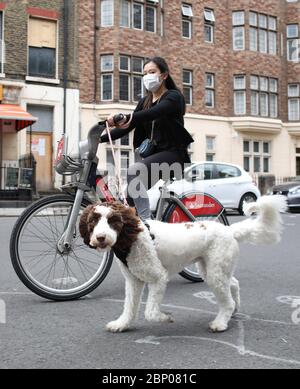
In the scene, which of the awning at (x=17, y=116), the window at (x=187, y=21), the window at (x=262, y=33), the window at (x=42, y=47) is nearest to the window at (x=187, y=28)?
the window at (x=187, y=21)

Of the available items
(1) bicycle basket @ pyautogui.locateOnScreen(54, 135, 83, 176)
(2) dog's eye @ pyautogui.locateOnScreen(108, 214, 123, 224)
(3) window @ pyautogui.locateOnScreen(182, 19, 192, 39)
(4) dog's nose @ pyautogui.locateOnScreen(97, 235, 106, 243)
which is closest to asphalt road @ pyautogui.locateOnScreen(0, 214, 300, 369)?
(4) dog's nose @ pyautogui.locateOnScreen(97, 235, 106, 243)

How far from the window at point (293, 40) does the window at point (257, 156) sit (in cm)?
553

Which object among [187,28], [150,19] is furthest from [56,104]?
[187,28]

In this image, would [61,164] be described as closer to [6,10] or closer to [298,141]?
[6,10]

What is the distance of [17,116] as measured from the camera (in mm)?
20938

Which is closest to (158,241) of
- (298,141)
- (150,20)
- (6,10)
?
(6,10)

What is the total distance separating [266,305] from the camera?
4441mm

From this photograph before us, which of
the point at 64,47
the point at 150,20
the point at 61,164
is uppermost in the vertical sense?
A: the point at 150,20

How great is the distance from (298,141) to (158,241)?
30.7 m

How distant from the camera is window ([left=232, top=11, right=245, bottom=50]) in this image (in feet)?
98.9

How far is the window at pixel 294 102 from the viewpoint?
3212 cm

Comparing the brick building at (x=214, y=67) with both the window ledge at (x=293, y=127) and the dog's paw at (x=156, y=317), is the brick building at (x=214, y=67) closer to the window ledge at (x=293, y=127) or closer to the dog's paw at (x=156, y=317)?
the window ledge at (x=293, y=127)

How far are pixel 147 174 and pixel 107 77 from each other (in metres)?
21.9
